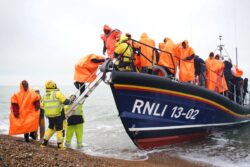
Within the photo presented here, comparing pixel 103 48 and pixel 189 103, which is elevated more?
pixel 103 48

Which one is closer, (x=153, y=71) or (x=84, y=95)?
(x=84, y=95)

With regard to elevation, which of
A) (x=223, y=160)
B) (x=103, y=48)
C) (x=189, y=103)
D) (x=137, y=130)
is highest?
(x=103, y=48)

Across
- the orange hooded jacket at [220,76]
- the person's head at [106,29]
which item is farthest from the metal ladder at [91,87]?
the orange hooded jacket at [220,76]

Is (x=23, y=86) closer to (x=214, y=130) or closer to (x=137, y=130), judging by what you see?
(x=137, y=130)

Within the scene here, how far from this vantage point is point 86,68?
6.61m

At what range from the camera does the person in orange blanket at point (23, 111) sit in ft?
19.4

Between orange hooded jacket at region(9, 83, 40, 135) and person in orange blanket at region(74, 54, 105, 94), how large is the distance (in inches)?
43.1

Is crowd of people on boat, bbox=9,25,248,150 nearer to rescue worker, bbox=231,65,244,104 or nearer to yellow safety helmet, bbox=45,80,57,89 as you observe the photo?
yellow safety helmet, bbox=45,80,57,89

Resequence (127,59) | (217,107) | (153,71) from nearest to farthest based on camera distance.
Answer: (127,59)
(153,71)
(217,107)

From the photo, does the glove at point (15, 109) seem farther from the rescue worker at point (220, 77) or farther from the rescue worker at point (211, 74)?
the rescue worker at point (220, 77)

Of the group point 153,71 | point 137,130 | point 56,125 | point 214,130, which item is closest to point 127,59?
point 153,71

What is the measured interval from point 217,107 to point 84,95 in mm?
3547

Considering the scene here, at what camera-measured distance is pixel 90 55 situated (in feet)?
21.9

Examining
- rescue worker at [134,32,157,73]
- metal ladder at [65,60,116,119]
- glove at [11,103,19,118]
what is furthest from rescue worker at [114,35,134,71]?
glove at [11,103,19,118]
